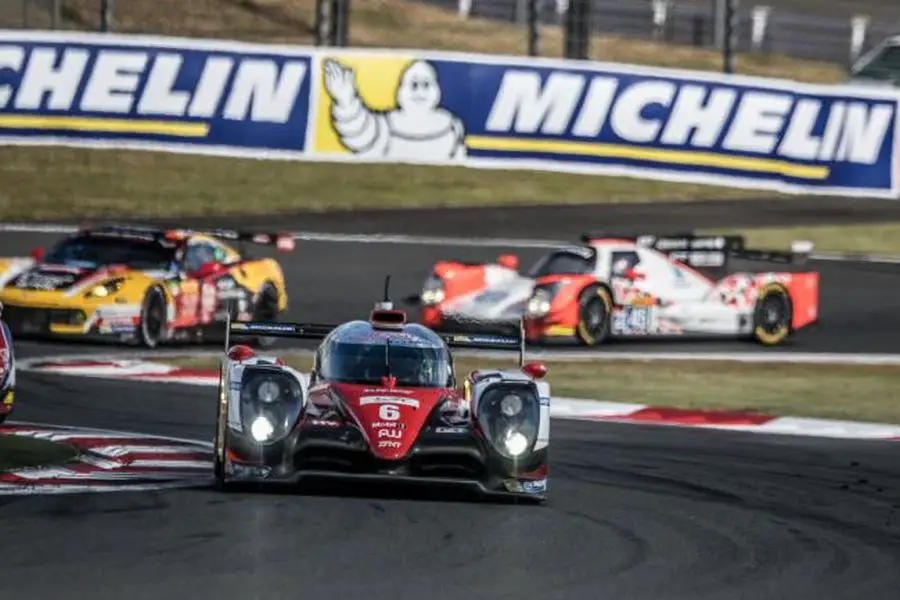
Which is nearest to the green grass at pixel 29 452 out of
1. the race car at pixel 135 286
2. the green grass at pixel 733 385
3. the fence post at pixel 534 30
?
the green grass at pixel 733 385

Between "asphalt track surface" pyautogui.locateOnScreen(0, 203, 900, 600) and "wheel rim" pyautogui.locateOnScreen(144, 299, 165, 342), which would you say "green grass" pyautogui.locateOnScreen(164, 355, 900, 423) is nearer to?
"wheel rim" pyautogui.locateOnScreen(144, 299, 165, 342)

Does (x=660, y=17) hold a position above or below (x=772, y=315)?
above

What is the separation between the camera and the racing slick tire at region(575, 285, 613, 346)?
74.9 ft

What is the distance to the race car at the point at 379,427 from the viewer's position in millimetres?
12781

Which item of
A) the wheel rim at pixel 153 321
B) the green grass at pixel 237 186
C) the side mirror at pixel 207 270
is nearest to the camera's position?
the wheel rim at pixel 153 321

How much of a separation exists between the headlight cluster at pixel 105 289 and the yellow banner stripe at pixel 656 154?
8.58 meters

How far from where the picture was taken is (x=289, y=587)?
10.1 meters

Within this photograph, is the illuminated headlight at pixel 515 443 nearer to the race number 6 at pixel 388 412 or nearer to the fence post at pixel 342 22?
the race number 6 at pixel 388 412

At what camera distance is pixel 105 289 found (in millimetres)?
21562

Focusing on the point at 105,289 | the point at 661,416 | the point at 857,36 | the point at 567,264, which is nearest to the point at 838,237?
the point at 567,264

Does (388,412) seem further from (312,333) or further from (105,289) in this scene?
(105,289)

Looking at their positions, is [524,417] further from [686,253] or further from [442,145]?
[442,145]

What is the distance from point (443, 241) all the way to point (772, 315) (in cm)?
589

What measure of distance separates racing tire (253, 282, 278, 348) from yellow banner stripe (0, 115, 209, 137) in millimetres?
5786
